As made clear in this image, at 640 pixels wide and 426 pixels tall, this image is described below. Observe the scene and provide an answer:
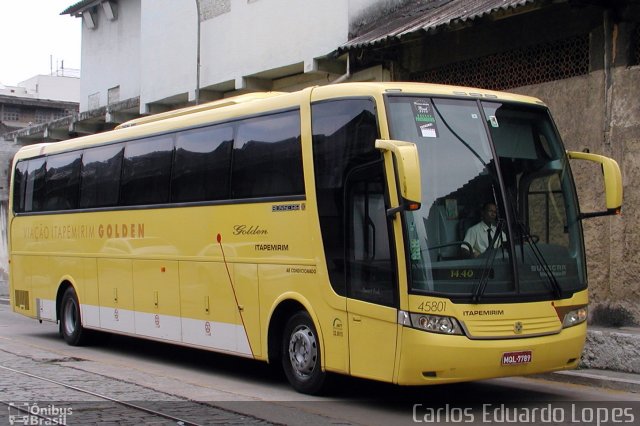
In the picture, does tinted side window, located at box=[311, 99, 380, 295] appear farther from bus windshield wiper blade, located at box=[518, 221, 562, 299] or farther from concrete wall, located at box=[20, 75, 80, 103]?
concrete wall, located at box=[20, 75, 80, 103]

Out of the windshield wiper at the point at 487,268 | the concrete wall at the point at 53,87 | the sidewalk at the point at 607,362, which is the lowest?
the sidewalk at the point at 607,362

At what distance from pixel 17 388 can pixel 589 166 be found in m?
8.31

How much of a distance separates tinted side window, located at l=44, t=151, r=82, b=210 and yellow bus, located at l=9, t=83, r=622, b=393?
3045 millimetres

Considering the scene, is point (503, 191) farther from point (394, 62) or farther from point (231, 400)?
point (394, 62)

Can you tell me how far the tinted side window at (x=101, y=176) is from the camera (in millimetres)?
13641

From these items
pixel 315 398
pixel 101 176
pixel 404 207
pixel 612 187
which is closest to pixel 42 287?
pixel 101 176

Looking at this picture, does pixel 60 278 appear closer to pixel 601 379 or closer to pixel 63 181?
pixel 63 181

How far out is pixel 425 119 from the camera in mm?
8766

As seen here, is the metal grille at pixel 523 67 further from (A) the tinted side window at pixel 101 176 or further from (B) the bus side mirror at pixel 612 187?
(A) the tinted side window at pixel 101 176

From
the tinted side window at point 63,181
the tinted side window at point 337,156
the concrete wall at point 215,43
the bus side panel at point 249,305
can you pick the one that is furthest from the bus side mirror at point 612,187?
the tinted side window at point 63,181

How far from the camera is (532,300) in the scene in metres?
8.60

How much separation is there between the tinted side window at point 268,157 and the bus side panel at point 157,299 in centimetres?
204

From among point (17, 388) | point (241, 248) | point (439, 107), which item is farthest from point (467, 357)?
point (17, 388)
